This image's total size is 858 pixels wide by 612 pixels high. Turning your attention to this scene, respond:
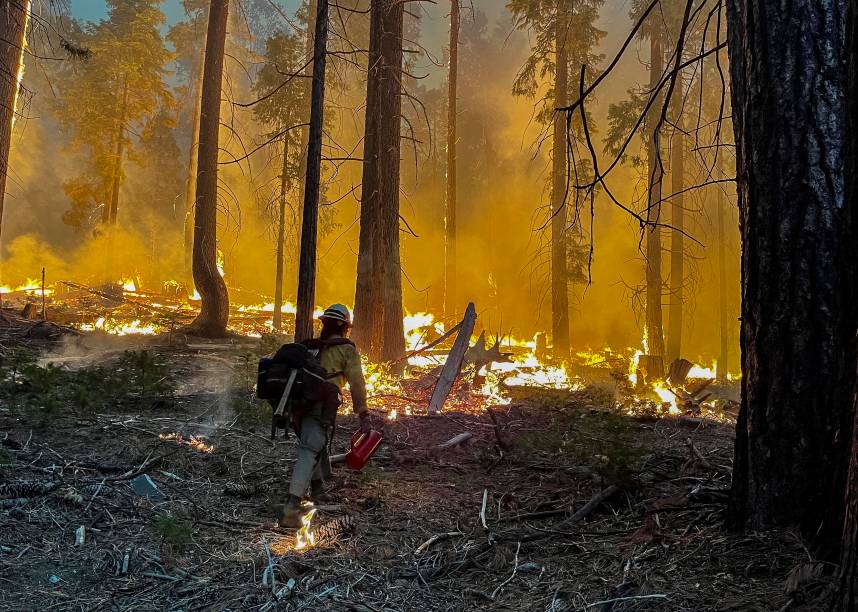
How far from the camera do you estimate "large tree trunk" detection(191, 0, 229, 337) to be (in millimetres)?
15125

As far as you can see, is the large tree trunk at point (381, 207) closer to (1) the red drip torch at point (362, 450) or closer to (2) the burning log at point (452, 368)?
(2) the burning log at point (452, 368)

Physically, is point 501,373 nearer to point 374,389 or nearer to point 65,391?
point 374,389

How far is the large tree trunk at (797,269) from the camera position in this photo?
126 inches

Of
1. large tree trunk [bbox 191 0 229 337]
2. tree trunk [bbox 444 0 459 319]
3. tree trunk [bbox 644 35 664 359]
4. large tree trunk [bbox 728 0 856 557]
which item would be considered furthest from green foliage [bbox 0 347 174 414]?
tree trunk [bbox 444 0 459 319]

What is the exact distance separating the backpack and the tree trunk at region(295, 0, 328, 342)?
2610 millimetres

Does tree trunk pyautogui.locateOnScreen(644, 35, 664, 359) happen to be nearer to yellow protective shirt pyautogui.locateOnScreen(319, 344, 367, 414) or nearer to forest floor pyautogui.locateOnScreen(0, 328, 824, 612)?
forest floor pyautogui.locateOnScreen(0, 328, 824, 612)

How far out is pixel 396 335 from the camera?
12.1 meters

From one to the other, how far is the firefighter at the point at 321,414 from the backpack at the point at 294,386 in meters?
0.06

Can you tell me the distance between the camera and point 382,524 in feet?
17.0

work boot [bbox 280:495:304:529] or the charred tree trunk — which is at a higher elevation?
the charred tree trunk

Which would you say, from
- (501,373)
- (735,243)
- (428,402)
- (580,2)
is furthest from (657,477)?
(735,243)

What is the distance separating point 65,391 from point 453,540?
6.54 meters

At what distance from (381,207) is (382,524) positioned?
767 cm

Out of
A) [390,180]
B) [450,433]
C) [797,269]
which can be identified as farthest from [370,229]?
[797,269]
